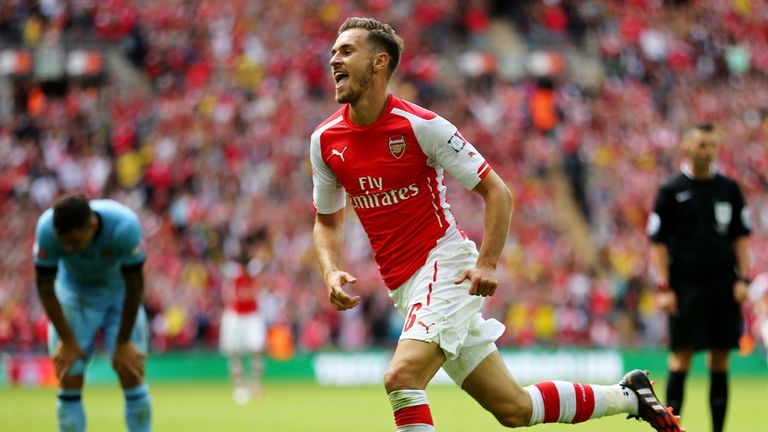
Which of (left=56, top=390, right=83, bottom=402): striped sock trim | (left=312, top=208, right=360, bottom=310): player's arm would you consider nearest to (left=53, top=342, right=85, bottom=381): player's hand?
(left=56, top=390, right=83, bottom=402): striped sock trim

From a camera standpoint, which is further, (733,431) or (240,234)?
(240,234)

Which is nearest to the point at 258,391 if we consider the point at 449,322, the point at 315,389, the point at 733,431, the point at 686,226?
the point at 315,389

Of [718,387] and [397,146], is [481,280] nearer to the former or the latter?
[397,146]

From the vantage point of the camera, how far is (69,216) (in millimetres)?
7930

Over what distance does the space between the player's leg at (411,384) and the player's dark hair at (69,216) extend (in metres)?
2.54

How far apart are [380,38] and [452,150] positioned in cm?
82

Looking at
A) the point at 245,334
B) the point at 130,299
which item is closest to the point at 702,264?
the point at 130,299

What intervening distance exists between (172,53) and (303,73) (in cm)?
345

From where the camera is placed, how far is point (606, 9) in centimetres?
3142

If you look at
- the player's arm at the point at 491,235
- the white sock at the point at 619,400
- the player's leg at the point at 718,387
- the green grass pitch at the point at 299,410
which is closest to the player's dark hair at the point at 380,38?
the player's arm at the point at 491,235

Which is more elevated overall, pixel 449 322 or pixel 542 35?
pixel 542 35

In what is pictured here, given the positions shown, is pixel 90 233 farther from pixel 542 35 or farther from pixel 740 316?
pixel 542 35

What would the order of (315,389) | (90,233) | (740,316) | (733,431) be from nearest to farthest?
(90,233)
(740,316)
(733,431)
(315,389)

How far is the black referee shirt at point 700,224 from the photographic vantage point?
998 centimetres
